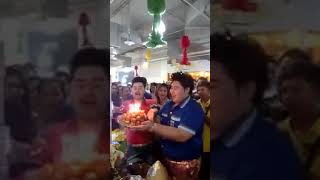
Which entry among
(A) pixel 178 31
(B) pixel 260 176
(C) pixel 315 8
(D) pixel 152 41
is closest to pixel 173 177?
(B) pixel 260 176

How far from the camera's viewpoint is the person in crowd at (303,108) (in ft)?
4.33

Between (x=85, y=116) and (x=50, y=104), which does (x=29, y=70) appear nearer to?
(x=50, y=104)

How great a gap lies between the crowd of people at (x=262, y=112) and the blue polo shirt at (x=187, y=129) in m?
0.88

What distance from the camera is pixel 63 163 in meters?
1.33

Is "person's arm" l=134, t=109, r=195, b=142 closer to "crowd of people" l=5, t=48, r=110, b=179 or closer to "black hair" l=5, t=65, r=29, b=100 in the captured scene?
"crowd of people" l=5, t=48, r=110, b=179

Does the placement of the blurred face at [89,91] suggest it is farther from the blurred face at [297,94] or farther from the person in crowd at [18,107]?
the blurred face at [297,94]

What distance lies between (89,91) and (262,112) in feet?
2.29

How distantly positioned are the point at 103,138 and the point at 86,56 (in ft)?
1.12

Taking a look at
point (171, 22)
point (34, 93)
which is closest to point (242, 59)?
point (34, 93)

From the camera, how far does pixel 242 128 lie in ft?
4.43

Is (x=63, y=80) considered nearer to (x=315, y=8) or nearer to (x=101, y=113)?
(x=101, y=113)

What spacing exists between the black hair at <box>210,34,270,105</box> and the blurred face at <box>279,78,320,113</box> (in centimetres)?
8

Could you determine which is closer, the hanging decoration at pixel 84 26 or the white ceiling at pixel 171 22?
the hanging decoration at pixel 84 26

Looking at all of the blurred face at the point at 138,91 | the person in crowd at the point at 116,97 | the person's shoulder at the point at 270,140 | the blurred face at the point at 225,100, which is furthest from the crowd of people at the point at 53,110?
the person in crowd at the point at 116,97
